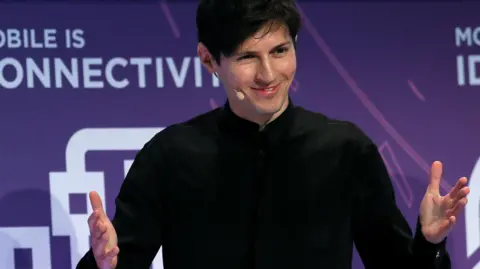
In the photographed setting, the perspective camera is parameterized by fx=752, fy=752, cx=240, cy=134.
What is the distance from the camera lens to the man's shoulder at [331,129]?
1260 mm

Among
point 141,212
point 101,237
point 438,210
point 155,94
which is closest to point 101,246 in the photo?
point 101,237

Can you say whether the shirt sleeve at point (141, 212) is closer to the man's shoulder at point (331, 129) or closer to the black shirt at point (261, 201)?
the black shirt at point (261, 201)

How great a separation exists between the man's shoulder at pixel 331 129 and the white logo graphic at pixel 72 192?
1.78 ft

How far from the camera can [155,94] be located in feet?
5.67

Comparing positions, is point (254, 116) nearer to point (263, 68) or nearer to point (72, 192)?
point (263, 68)

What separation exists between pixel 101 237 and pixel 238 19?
39 cm

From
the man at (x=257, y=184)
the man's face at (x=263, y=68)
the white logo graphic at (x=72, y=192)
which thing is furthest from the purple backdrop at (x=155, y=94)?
the man's face at (x=263, y=68)

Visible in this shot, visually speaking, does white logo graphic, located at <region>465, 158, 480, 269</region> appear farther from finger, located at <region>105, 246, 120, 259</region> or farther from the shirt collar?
finger, located at <region>105, 246, 120, 259</region>

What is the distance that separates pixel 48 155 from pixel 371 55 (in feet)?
2.56

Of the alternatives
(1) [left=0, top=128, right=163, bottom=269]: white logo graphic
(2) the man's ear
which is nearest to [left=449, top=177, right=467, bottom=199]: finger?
(2) the man's ear

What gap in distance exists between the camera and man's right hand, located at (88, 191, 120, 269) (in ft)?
3.65

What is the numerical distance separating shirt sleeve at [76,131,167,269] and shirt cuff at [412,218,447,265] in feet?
1.38

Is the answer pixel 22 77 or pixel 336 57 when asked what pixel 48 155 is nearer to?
pixel 22 77

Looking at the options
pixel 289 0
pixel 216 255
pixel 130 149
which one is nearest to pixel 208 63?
pixel 289 0
